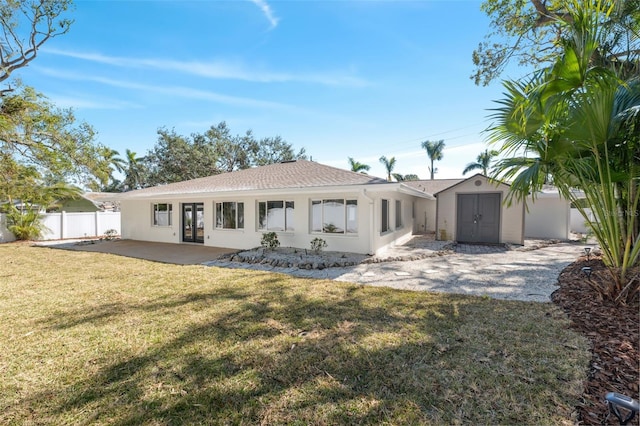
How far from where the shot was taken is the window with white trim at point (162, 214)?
49.4ft

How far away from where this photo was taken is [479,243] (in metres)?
13.6

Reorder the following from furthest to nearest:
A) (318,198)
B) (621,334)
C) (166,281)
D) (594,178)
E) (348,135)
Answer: (348,135) → (318,198) → (166,281) → (594,178) → (621,334)

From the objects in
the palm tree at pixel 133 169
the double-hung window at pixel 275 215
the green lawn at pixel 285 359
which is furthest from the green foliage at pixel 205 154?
the green lawn at pixel 285 359

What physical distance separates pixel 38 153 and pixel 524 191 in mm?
19719

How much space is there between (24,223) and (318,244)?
1719cm

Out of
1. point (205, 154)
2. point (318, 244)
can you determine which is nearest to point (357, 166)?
point (205, 154)

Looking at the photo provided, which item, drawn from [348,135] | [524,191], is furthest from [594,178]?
[348,135]

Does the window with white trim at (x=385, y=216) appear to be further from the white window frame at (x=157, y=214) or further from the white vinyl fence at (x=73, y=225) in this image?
the white vinyl fence at (x=73, y=225)

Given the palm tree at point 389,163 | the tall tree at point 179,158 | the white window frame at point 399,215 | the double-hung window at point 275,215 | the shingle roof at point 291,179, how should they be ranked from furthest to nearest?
the palm tree at point 389,163 < the tall tree at point 179,158 < the white window frame at point 399,215 < the double-hung window at point 275,215 < the shingle roof at point 291,179

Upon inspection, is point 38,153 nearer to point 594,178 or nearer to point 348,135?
point 348,135

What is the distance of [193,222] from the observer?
14.3m

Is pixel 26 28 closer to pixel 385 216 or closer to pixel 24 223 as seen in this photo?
pixel 24 223

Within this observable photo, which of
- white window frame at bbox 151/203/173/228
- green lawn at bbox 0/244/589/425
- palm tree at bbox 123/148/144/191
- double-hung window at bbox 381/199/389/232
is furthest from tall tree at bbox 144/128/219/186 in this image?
green lawn at bbox 0/244/589/425

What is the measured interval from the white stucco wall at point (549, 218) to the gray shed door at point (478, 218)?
3.19 meters
